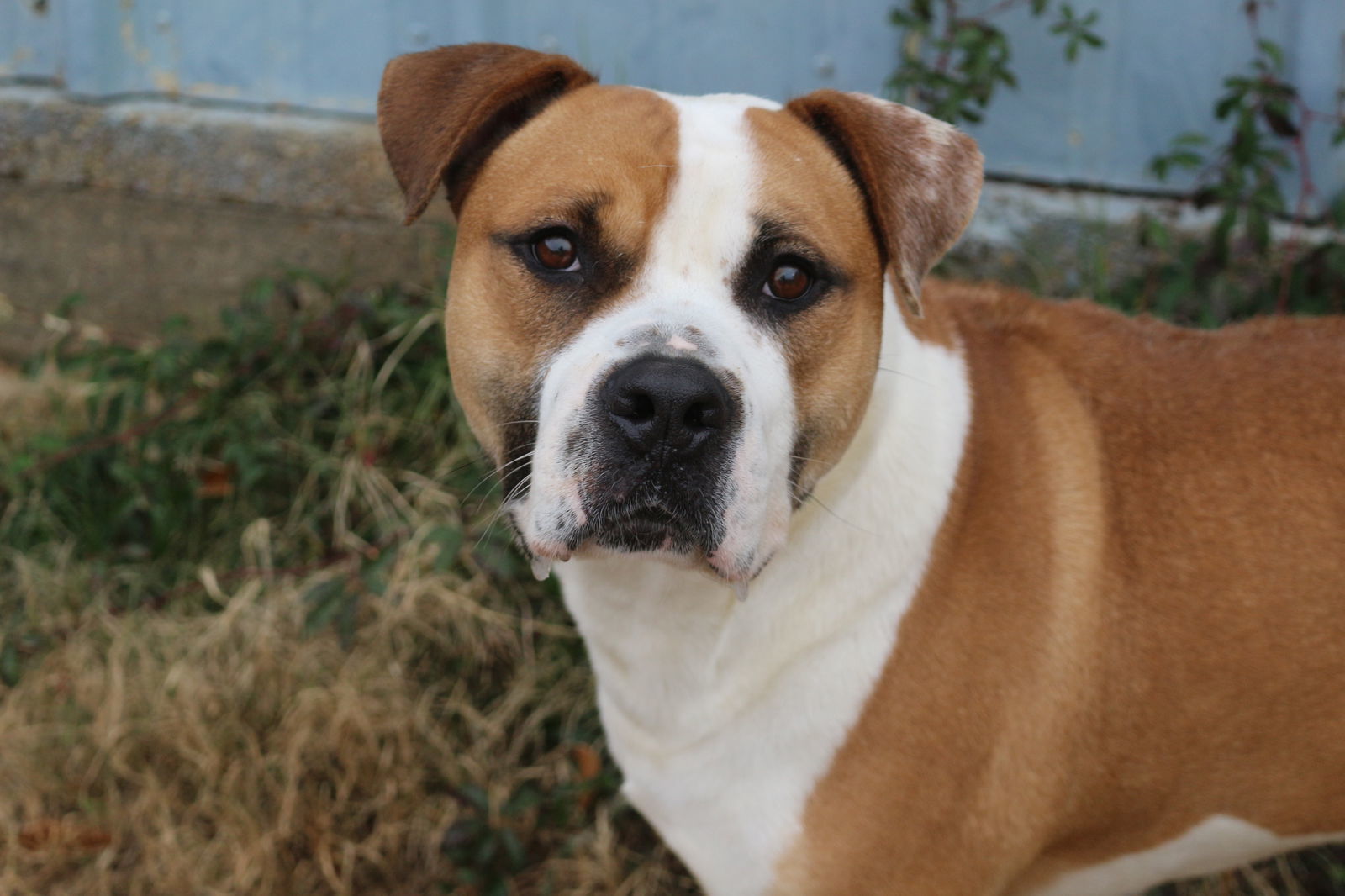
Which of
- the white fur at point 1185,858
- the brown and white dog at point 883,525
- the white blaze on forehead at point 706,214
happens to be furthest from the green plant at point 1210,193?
the white blaze on forehead at point 706,214

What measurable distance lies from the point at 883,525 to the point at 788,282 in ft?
1.54

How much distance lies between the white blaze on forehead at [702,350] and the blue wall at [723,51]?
7.11ft

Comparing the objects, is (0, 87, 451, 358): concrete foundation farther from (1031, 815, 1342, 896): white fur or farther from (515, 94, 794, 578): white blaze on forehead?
(1031, 815, 1342, 896): white fur

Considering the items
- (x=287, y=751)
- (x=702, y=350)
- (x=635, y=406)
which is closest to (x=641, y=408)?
(x=635, y=406)

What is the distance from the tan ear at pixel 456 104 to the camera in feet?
7.03

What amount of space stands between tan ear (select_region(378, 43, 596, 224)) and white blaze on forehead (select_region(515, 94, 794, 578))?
317 millimetres

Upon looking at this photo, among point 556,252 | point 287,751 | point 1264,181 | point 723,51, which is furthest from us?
point 723,51

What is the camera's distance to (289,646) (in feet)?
11.3

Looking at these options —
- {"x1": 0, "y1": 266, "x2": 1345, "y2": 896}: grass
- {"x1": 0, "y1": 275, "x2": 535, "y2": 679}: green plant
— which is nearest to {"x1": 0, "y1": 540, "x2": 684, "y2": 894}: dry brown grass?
{"x1": 0, "y1": 266, "x2": 1345, "y2": 896}: grass

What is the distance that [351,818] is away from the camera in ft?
10.6

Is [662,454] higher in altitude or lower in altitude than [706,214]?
lower

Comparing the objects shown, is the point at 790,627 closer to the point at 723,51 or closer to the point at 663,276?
the point at 663,276

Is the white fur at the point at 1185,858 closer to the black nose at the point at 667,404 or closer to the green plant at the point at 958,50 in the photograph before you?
the black nose at the point at 667,404

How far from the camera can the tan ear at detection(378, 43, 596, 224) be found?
2143mm
